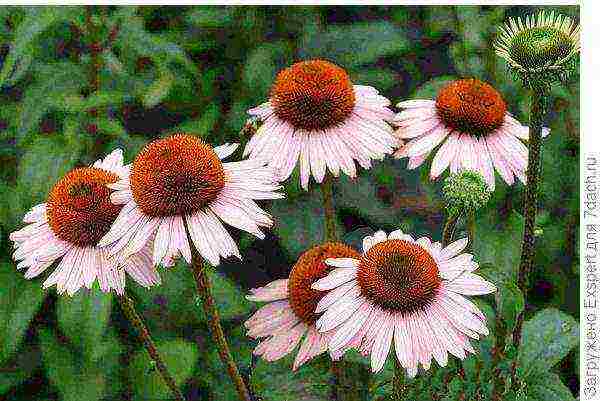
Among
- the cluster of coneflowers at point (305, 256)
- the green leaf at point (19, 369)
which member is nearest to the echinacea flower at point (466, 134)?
the cluster of coneflowers at point (305, 256)

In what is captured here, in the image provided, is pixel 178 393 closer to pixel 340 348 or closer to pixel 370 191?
pixel 340 348

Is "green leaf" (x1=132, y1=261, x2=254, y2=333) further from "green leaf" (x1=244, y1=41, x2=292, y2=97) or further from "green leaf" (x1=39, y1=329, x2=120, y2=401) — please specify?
"green leaf" (x1=244, y1=41, x2=292, y2=97)

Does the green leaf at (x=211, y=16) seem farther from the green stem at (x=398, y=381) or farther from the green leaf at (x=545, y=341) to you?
the green stem at (x=398, y=381)

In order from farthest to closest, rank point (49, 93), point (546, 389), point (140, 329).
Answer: point (49, 93), point (546, 389), point (140, 329)

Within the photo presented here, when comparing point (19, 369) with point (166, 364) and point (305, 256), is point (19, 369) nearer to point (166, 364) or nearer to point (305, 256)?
point (166, 364)

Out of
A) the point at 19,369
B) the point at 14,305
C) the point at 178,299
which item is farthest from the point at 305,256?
the point at 19,369

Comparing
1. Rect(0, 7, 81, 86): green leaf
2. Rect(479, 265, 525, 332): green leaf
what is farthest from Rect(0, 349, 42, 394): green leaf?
Rect(479, 265, 525, 332): green leaf
